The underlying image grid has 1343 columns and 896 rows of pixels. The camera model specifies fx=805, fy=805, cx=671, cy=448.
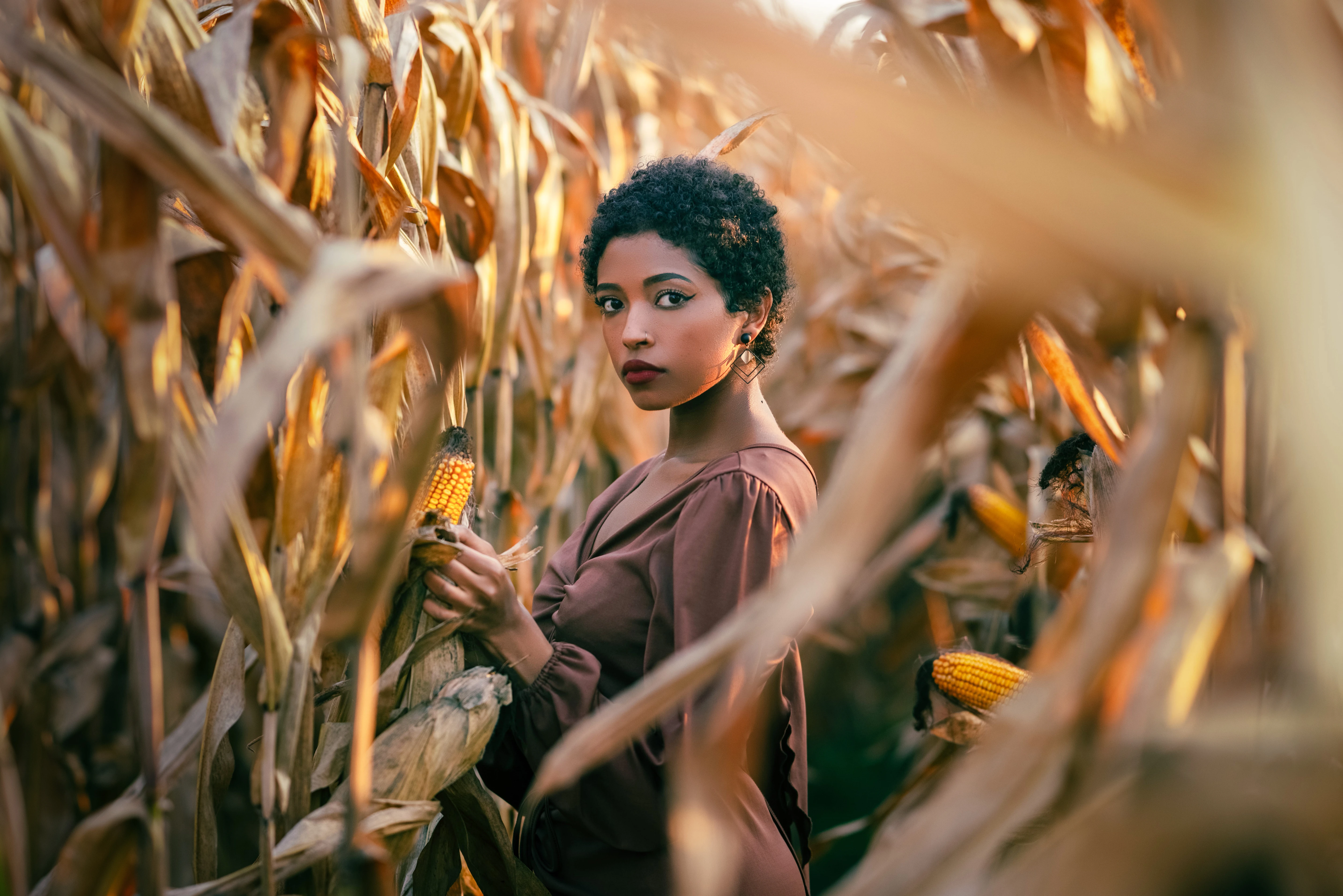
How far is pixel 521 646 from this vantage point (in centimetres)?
91

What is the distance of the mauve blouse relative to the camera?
0.91 m

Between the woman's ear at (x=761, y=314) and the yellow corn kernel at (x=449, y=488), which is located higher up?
the woman's ear at (x=761, y=314)

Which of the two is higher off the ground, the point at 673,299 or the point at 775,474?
the point at 673,299

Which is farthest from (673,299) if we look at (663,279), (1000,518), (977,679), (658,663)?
(1000,518)

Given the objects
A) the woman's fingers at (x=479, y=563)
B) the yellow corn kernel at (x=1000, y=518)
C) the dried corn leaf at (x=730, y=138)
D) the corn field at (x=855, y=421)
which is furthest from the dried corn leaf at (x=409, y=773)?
the yellow corn kernel at (x=1000, y=518)

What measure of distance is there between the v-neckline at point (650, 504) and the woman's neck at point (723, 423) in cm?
1

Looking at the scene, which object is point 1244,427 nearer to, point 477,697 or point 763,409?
point 763,409

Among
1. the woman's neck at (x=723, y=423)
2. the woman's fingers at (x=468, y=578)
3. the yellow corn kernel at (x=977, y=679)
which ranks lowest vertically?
the yellow corn kernel at (x=977, y=679)

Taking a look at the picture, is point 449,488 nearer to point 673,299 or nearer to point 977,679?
point 673,299

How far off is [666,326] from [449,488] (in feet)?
1.13

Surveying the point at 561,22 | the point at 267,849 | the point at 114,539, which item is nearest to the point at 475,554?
the point at 267,849

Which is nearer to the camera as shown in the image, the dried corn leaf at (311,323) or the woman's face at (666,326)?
the dried corn leaf at (311,323)

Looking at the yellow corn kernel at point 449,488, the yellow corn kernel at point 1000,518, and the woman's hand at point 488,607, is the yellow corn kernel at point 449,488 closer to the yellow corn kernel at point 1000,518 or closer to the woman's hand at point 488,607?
the woman's hand at point 488,607

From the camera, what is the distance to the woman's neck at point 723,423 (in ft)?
3.53
